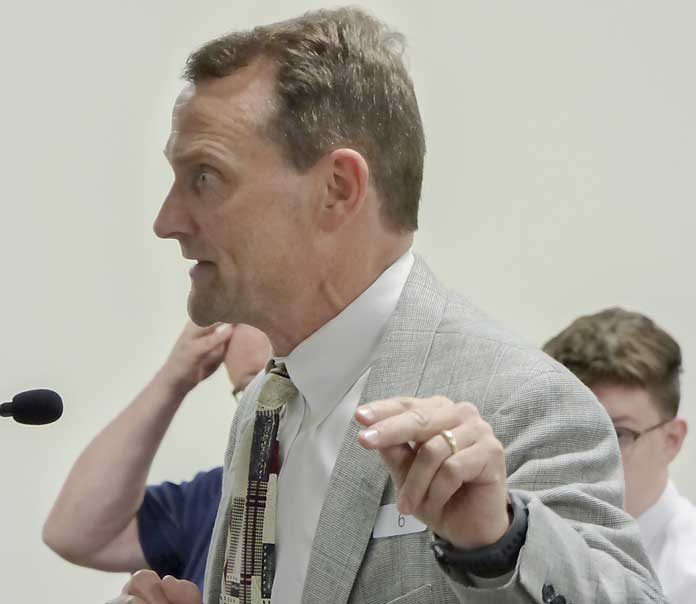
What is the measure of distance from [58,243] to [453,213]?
3.71 ft

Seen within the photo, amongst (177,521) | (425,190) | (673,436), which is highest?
(425,190)

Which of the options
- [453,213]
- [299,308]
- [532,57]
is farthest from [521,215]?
[299,308]

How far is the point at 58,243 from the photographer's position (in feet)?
10.6

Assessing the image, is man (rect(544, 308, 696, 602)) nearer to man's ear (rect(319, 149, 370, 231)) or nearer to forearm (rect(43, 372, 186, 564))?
forearm (rect(43, 372, 186, 564))

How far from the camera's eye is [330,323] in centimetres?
161

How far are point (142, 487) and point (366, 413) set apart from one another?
1527 millimetres

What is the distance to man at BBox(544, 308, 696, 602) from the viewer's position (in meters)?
2.61

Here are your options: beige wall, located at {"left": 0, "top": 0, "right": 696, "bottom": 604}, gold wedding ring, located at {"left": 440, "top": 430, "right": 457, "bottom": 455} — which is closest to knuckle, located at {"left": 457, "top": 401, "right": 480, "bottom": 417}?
gold wedding ring, located at {"left": 440, "top": 430, "right": 457, "bottom": 455}

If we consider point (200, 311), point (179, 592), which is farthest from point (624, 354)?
point (179, 592)

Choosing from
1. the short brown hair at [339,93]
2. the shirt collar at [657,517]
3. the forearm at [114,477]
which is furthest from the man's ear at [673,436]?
the short brown hair at [339,93]

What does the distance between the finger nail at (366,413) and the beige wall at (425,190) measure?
7.54 ft

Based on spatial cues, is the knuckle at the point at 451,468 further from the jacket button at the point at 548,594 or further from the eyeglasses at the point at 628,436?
the eyeglasses at the point at 628,436

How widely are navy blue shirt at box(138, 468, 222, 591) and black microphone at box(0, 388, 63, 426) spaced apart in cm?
105

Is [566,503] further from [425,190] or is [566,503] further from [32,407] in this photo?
[425,190]
